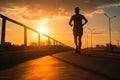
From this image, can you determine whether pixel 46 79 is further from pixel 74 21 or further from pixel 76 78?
pixel 74 21

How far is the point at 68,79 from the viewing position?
21.0 ft

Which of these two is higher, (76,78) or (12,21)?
(12,21)

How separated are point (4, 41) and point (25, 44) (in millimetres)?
3590

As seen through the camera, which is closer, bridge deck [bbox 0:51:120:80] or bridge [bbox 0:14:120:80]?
bridge deck [bbox 0:51:120:80]

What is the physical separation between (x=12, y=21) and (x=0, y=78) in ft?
23.4

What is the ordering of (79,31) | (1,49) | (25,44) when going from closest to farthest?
1. (1,49)
2. (25,44)
3. (79,31)

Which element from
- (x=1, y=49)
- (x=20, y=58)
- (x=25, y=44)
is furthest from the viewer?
(x=25, y=44)

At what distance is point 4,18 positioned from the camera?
12.6 m

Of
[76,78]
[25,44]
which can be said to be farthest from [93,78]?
[25,44]

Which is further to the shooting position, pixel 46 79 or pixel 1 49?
pixel 1 49

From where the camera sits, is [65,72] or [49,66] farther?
[49,66]

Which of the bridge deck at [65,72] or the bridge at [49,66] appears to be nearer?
the bridge deck at [65,72]

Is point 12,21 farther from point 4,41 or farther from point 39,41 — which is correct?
point 39,41

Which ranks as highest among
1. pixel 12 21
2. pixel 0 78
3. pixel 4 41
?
pixel 12 21
